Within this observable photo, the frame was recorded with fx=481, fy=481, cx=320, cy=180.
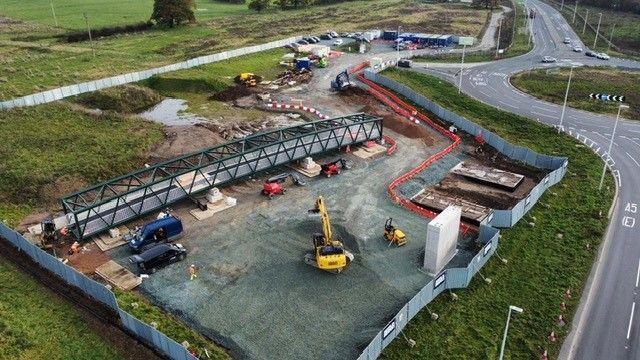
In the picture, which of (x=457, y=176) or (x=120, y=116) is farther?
(x=120, y=116)

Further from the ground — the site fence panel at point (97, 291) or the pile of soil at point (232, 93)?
the pile of soil at point (232, 93)

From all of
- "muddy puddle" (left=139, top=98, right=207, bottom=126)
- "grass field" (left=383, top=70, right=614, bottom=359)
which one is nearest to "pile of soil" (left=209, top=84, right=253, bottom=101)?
"muddy puddle" (left=139, top=98, right=207, bottom=126)

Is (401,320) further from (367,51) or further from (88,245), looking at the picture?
(367,51)

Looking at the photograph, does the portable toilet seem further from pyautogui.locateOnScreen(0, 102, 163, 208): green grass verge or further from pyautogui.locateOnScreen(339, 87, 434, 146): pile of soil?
pyautogui.locateOnScreen(0, 102, 163, 208): green grass verge

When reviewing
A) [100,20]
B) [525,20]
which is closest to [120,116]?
[100,20]

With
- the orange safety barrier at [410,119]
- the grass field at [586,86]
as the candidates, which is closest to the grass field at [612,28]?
the grass field at [586,86]

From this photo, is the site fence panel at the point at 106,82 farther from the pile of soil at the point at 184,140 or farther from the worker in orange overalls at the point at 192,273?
the worker in orange overalls at the point at 192,273

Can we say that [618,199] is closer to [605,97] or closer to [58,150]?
[605,97]
